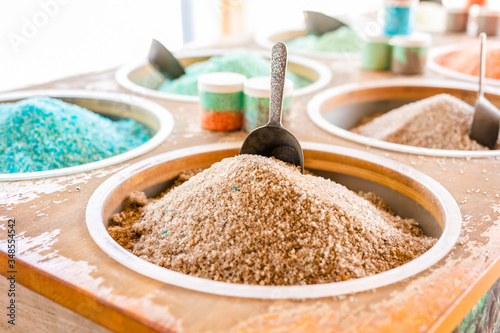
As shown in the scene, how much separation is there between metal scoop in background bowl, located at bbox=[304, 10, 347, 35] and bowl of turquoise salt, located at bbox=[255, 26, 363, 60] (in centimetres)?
3

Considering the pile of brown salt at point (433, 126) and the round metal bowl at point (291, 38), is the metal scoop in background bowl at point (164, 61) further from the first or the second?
the pile of brown salt at point (433, 126)

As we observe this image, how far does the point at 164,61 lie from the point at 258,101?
78cm

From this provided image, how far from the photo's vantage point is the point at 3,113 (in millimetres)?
1364

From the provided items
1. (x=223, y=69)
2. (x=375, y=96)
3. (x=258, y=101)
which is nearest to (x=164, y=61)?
(x=223, y=69)

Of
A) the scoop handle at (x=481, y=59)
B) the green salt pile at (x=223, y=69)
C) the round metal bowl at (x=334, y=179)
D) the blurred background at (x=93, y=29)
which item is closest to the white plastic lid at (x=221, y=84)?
the round metal bowl at (x=334, y=179)

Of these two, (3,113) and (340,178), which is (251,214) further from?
(3,113)

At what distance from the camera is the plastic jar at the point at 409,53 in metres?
1.98

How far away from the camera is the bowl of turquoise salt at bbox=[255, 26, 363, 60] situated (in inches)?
94.0

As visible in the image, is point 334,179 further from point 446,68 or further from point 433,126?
point 446,68

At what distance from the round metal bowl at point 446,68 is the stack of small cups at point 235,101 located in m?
1.02

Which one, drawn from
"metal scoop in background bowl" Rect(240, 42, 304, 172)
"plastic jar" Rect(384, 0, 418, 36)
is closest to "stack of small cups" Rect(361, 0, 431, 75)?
"plastic jar" Rect(384, 0, 418, 36)

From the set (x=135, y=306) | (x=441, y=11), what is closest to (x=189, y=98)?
(x=135, y=306)

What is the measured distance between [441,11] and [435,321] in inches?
157

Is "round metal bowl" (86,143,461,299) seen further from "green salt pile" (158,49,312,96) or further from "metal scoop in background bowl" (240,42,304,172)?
"green salt pile" (158,49,312,96)
